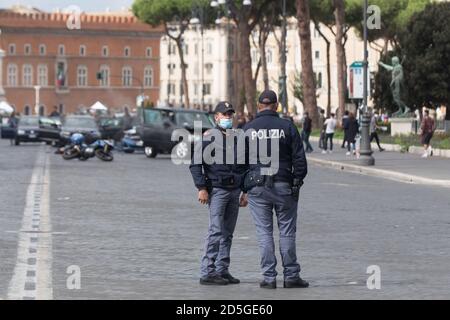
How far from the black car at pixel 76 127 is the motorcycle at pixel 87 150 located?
6093 mm

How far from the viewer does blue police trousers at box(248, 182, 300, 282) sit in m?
13.4

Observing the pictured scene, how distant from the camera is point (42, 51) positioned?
644ft

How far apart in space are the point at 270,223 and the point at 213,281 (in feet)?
2.45

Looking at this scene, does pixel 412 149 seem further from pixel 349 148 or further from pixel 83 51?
pixel 83 51

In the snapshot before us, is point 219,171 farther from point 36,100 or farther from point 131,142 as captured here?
point 36,100

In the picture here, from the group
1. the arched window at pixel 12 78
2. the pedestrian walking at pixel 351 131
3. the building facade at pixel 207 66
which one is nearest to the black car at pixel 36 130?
the pedestrian walking at pixel 351 131

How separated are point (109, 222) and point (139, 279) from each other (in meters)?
7.36

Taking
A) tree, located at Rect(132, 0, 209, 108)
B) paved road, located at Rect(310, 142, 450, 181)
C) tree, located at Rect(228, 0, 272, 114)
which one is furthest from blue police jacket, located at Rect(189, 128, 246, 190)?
tree, located at Rect(132, 0, 209, 108)

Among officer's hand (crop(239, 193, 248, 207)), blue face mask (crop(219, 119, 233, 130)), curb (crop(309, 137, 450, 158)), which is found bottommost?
curb (crop(309, 137, 450, 158))

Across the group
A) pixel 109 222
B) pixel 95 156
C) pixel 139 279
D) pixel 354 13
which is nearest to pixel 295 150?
pixel 139 279

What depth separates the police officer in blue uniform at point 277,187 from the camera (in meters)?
13.4

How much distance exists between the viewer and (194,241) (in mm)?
18188

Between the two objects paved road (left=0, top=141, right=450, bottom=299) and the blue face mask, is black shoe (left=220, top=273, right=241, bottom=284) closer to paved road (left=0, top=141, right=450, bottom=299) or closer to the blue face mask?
paved road (left=0, top=141, right=450, bottom=299)

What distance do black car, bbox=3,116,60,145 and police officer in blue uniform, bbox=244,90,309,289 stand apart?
55247 mm
